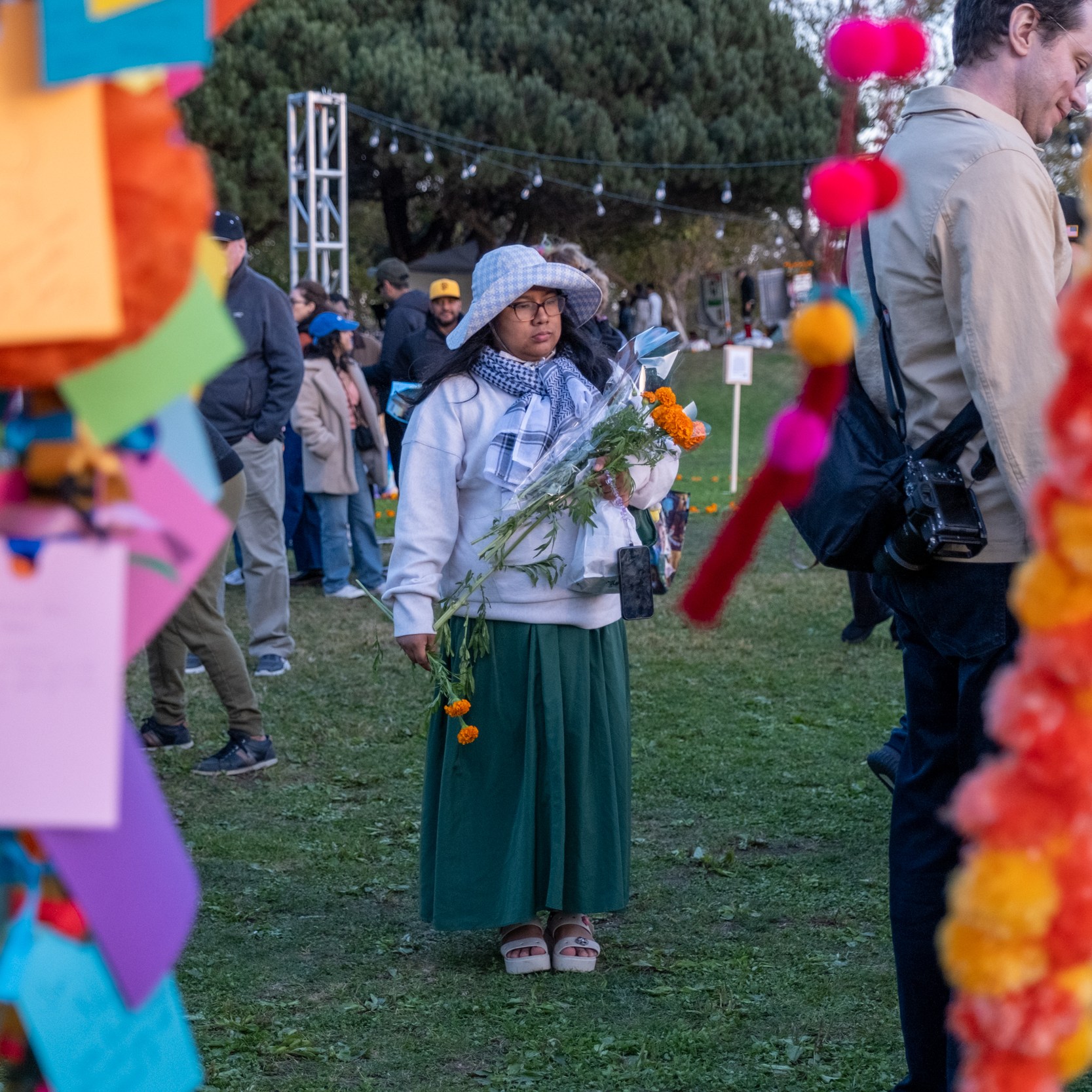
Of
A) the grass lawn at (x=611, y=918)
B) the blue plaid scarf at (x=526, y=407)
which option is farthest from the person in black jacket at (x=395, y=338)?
the blue plaid scarf at (x=526, y=407)

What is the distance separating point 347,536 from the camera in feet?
30.6

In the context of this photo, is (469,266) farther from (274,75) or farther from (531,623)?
(531,623)

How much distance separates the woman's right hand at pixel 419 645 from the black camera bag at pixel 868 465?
1.31m

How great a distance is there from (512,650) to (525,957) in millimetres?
817

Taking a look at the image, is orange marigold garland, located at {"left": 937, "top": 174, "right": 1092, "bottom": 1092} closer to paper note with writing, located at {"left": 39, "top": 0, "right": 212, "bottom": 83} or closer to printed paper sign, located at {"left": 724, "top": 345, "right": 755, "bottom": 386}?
paper note with writing, located at {"left": 39, "top": 0, "right": 212, "bottom": 83}

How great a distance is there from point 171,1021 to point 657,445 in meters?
2.59

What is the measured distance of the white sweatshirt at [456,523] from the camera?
11.9 ft

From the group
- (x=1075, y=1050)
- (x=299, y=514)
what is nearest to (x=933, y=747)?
(x=1075, y=1050)

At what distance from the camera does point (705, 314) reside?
39406mm

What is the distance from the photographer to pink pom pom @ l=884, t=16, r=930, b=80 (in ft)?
4.01

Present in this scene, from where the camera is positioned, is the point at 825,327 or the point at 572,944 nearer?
the point at 825,327

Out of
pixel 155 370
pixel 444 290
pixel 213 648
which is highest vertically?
pixel 444 290

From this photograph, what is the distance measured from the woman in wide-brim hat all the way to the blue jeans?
5408 mm

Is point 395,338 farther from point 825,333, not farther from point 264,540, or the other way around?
point 825,333
